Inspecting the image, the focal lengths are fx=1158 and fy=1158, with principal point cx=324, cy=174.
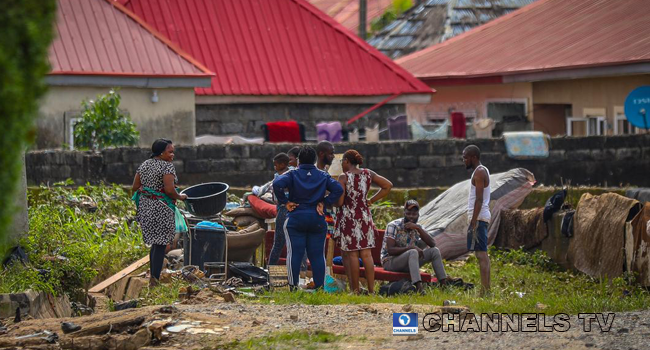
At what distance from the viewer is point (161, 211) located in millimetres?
11773

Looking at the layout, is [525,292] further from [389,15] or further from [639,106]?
[389,15]

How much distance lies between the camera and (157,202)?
38.7ft

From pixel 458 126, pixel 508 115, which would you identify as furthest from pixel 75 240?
pixel 508 115

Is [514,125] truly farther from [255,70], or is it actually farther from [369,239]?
[369,239]

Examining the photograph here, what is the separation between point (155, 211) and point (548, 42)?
1829 centimetres

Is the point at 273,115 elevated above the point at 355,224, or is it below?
above

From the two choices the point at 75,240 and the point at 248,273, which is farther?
the point at 75,240

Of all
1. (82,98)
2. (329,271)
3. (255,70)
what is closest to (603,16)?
(255,70)

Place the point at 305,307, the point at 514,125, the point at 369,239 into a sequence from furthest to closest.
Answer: the point at 514,125
the point at 369,239
the point at 305,307

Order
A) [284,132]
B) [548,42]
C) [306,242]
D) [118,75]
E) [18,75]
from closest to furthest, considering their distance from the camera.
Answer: [18,75], [306,242], [118,75], [284,132], [548,42]

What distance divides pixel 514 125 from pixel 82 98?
1080cm

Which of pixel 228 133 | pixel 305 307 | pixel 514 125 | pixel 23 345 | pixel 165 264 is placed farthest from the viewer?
pixel 514 125

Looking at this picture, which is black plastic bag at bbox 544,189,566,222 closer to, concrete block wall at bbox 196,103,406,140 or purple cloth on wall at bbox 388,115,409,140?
purple cloth on wall at bbox 388,115,409,140

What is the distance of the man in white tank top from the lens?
11789 millimetres
